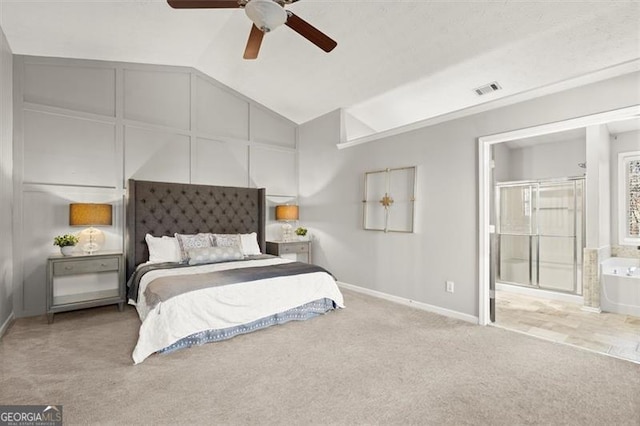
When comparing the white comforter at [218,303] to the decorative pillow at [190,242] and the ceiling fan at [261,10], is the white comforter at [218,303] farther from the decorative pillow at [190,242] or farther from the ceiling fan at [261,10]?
the ceiling fan at [261,10]

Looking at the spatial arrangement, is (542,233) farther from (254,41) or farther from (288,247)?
(254,41)

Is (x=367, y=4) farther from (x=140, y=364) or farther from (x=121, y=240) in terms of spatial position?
(x=121, y=240)

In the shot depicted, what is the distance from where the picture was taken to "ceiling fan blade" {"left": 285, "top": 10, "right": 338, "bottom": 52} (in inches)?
91.2

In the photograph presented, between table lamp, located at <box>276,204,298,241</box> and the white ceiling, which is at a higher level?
the white ceiling

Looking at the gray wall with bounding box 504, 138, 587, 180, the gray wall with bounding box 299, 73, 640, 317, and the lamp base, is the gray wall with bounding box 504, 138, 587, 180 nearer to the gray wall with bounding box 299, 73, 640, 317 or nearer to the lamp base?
the gray wall with bounding box 299, 73, 640, 317

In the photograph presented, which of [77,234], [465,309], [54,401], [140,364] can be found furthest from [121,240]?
[465,309]

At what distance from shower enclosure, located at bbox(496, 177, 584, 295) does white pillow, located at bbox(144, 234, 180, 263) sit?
5091 mm

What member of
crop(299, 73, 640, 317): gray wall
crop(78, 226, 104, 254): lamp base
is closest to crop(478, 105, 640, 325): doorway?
crop(299, 73, 640, 317): gray wall

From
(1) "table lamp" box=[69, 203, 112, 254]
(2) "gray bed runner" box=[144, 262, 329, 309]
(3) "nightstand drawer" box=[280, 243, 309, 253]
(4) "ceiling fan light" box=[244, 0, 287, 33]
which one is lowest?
(2) "gray bed runner" box=[144, 262, 329, 309]

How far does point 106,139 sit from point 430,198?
164 inches

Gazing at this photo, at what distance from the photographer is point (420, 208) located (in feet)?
13.2

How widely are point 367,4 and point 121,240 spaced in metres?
3.98

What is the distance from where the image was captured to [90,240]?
12.7 feet

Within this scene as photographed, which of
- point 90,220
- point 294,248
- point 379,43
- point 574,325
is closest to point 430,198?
point 379,43
